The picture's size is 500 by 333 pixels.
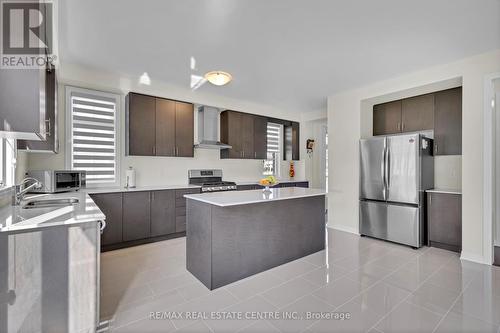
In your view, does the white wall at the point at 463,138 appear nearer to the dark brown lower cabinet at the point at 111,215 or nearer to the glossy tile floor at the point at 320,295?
the glossy tile floor at the point at 320,295

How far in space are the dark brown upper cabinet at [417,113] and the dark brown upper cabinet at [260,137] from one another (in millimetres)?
2714

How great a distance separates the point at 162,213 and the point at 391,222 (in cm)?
364

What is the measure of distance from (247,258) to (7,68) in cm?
246

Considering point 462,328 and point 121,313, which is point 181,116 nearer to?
point 121,313

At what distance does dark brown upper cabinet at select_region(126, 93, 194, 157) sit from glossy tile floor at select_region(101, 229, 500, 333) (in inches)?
67.9

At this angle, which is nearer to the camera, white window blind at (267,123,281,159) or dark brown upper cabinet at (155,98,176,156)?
dark brown upper cabinet at (155,98,176,156)

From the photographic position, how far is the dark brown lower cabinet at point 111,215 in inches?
133

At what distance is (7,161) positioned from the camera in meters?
2.43

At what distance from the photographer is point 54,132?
106 inches

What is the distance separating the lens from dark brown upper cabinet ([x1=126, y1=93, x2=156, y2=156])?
3.91 meters

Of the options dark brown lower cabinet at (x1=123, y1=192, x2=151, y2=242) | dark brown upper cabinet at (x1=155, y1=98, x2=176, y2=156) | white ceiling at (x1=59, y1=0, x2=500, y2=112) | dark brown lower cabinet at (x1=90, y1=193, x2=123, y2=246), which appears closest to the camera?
white ceiling at (x1=59, y1=0, x2=500, y2=112)

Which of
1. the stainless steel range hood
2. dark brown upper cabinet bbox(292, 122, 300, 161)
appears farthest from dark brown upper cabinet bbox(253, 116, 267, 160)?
dark brown upper cabinet bbox(292, 122, 300, 161)

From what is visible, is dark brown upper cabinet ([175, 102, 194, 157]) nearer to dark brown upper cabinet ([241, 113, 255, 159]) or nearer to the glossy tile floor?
dark brown upper cabinet ([241, 113, 255, 159])

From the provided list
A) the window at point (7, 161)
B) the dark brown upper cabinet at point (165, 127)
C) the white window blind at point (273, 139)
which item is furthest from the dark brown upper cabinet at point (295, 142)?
the window at point (7, 161)
